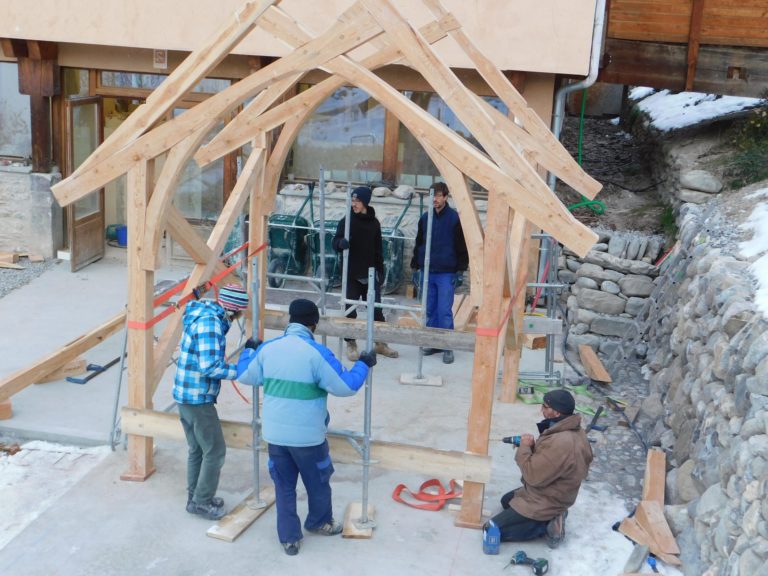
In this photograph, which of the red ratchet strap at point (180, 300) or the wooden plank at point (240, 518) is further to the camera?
the red ratchet strap at point (180, 300)

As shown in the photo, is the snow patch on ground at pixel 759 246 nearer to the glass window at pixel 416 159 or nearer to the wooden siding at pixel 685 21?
the wooden siding at pixel 685 21

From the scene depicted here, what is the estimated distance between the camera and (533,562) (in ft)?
20.0

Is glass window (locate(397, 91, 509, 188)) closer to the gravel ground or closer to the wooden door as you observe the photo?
the wooden door

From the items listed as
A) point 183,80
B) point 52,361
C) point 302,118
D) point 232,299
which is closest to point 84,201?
point 52,361

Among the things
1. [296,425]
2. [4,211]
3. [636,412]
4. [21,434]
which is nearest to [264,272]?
[21,434]

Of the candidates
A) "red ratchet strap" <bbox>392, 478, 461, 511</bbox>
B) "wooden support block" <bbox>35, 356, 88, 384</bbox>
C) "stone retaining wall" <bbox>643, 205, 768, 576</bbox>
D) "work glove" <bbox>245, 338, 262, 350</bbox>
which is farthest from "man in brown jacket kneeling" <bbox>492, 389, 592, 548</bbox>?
"wooden support block" <bbox>35, 356, 88, 384</bbox>

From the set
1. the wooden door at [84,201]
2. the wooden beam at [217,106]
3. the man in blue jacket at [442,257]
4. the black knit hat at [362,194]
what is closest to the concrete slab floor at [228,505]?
the man in blue jacket at [442,257]

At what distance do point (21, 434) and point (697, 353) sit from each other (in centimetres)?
565

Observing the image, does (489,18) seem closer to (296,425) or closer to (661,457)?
(661,457)

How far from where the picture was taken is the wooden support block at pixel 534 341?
10227 mm

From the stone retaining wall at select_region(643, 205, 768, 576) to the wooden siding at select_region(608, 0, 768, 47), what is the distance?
3.36 m

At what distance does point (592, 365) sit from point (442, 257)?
2026 millimetres

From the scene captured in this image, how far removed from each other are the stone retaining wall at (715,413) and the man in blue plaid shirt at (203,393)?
315 centimetres

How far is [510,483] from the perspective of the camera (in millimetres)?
7258
